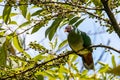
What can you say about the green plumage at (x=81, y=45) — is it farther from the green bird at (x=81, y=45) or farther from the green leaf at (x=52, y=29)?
the green leaf at (x=52, y=29)

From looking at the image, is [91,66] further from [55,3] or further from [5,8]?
[5,8]

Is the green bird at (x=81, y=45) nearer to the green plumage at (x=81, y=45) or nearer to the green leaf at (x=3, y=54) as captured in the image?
the green plumage at (x=81, y=45)

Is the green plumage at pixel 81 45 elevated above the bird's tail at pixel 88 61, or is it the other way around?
the green plumage at pixel 81 45

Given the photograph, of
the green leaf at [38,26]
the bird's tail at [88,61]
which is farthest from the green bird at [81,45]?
the green leaf at [38,26]

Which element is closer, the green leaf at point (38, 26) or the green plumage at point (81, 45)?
the green plumage at point (81, 45)

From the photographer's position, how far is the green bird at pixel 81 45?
1.14m

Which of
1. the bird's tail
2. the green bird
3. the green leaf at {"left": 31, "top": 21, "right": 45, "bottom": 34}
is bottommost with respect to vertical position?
the bird's tail

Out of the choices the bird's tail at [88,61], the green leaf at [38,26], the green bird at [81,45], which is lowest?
the bird's tail at [88,61]

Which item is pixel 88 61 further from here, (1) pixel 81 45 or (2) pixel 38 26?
(2) pixel 38 26

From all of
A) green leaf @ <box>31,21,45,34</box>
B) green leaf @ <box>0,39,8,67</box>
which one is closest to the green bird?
green leaf @ <box>31,21,45,34</box>

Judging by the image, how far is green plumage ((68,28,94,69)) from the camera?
114 centimetres

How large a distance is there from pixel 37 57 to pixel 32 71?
459mm

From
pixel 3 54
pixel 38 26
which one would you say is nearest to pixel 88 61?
pixel 38 26

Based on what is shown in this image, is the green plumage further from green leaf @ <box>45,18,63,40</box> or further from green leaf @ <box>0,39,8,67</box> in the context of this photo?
green leaf @ <box>0,39,8,67</box>
